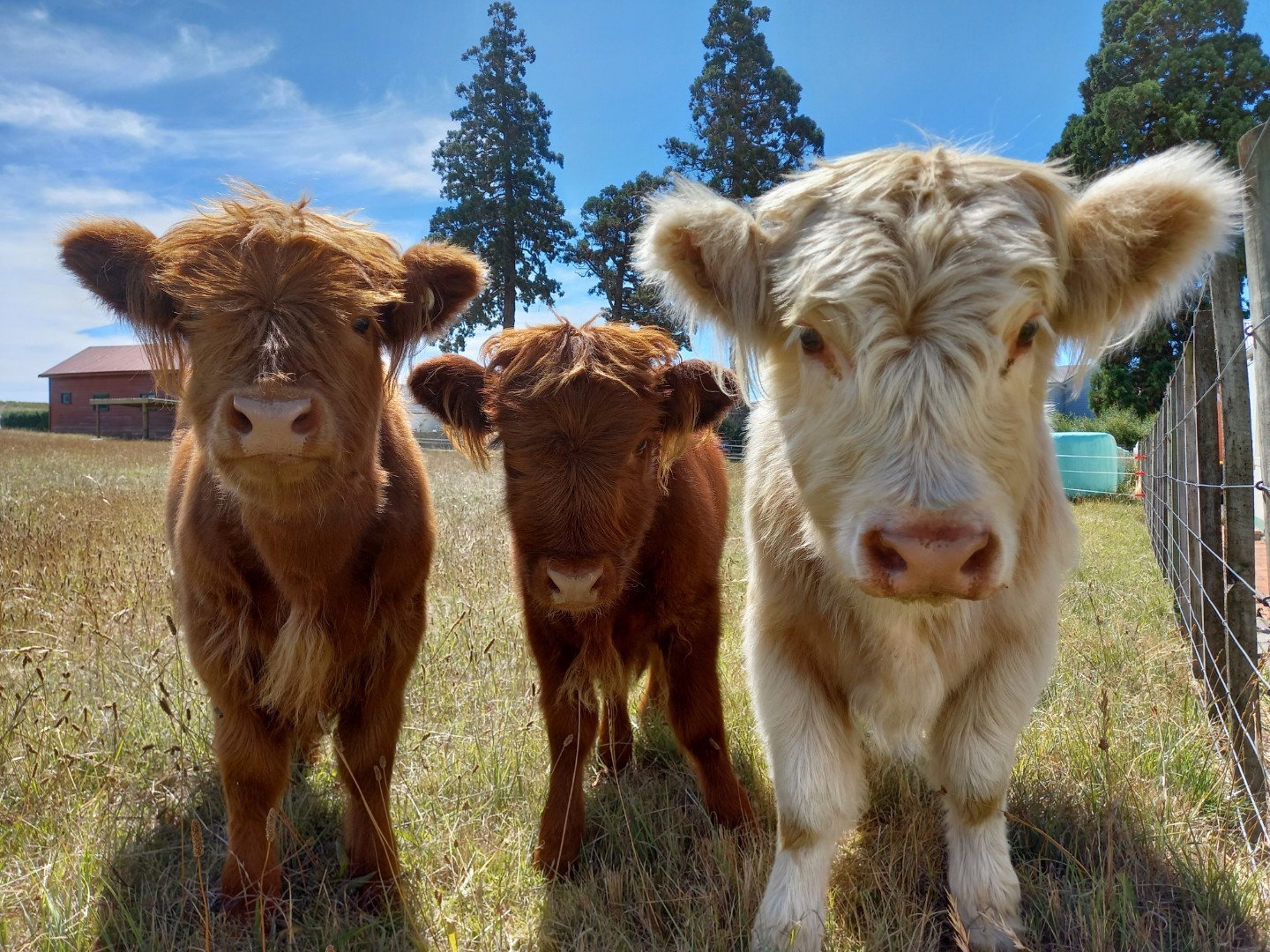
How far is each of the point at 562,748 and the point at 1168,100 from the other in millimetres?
31506

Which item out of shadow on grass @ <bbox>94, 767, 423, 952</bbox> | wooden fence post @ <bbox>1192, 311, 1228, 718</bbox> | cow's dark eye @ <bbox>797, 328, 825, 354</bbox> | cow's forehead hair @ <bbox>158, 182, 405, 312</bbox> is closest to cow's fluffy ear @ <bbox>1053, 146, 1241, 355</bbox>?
cow's dark eye @ <bbox>797, 328, 825, 354</bbox>

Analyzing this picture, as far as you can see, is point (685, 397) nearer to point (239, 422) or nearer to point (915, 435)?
point (915, 435)

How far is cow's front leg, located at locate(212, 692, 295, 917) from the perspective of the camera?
2400mm

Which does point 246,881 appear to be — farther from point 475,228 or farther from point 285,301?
point 475,228

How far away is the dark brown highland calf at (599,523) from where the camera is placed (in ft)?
8.48

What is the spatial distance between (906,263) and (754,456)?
3.31 ft

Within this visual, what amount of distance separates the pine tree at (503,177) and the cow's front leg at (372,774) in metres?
26.3

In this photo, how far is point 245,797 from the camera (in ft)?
7.92

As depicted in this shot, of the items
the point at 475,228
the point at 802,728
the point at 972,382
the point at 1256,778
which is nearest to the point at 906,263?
the point at 972,382

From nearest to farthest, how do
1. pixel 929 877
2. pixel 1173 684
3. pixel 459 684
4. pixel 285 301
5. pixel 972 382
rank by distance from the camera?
pixel 972 382 < pixel 285 301 < pixel 929 877 < pixel 1173 684 < pixel 459 684

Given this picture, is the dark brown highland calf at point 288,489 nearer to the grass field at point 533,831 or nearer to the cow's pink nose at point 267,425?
the cow's pink nose at point 267,425

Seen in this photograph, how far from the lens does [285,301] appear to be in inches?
88.4

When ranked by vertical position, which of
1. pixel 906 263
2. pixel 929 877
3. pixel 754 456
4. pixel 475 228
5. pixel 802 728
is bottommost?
pixel 929 877

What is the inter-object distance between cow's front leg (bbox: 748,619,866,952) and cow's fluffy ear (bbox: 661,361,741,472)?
0.88m
